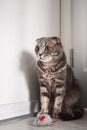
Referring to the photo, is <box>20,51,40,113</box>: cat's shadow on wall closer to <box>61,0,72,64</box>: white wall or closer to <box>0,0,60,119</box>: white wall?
<box>0,0,60,119</box>: white wall

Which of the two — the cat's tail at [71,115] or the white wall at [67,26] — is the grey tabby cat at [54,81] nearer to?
the cat's tail at [71,115]

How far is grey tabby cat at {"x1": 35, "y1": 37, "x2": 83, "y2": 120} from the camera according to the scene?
4.96ft

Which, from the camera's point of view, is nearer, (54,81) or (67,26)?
(54,81)

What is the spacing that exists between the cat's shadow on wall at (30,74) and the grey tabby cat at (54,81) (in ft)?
0.44

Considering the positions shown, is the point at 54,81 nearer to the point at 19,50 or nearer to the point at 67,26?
the point at 19,50

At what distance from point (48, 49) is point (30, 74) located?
Answer: 31 centimetres

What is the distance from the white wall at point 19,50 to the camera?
5.05ft

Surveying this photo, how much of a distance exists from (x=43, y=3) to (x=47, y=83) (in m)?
0.64

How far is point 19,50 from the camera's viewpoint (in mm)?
1642

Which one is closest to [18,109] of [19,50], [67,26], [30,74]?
[30,74]

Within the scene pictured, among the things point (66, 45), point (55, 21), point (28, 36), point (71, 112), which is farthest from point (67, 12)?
point (71, 112)

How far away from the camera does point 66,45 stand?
6.44 ft

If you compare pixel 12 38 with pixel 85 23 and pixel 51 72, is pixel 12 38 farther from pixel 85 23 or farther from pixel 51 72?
pixel 85 23

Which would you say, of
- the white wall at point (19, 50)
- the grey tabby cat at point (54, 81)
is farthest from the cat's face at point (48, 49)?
the white wall at point (19, 50)
